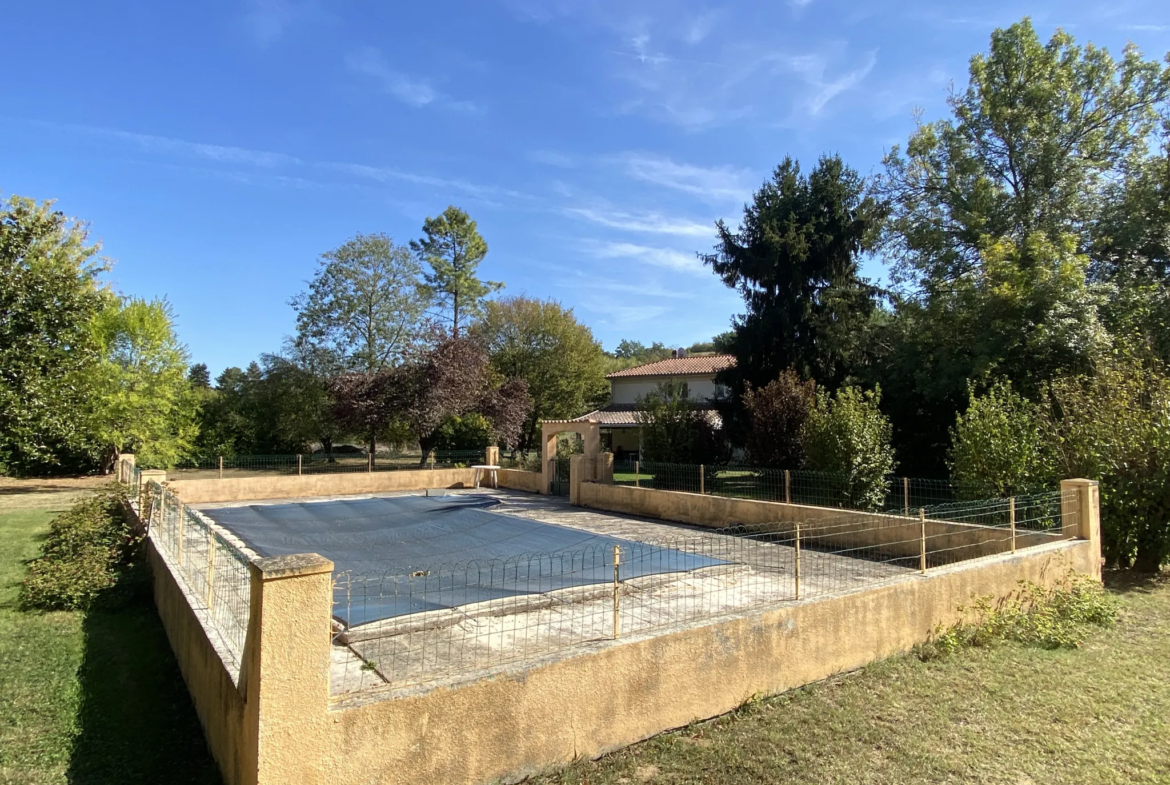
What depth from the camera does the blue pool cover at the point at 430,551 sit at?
6801mm

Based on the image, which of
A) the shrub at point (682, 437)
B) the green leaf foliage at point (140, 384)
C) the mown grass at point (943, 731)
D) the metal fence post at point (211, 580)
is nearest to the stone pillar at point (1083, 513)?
the mown grass at point (943, 731)

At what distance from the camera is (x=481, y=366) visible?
1069 inches

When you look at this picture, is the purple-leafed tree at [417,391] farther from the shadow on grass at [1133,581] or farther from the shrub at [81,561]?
the shadow on grass at [1133,581]

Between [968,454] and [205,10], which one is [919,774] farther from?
[205,10]

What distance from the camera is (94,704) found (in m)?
4.79

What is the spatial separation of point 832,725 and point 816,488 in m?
8.98

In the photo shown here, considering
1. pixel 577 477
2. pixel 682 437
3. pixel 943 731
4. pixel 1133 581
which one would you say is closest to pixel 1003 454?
pixel 1133 581

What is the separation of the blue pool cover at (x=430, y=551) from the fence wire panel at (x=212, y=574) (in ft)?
2.79

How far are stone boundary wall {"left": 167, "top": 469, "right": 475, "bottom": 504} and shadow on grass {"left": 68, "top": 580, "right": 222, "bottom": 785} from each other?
10202mm

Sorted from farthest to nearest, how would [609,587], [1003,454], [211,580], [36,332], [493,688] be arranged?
[36,332]
[1003,454]
[609,587]
[211,580]
[493,688]

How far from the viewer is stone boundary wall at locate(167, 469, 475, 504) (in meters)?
16.4

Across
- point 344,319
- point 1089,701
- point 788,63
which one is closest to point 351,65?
point 788,63

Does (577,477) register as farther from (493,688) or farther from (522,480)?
(493,688)

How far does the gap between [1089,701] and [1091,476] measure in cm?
546
